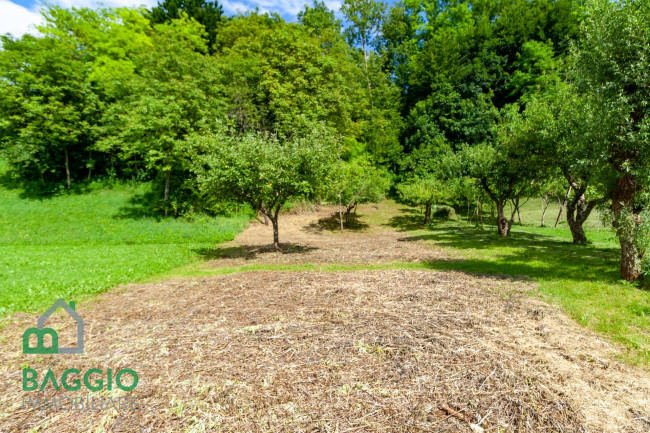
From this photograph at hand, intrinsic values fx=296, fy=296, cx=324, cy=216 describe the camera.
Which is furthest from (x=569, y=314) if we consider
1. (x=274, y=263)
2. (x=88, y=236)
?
(x=88, y=236)

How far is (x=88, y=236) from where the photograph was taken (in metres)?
22.0

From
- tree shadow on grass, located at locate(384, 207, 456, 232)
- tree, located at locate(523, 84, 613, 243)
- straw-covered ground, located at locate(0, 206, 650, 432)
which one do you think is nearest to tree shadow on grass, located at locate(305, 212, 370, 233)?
tree shadow on grass, located at locate(384, 207, 456, 232)

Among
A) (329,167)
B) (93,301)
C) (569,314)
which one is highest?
(329,167)

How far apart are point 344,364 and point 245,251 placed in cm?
1417

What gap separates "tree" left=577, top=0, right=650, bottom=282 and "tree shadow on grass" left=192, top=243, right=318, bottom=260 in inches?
554

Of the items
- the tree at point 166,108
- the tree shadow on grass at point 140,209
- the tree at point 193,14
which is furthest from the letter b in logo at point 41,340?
the tree at point 193,14

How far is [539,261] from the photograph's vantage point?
44.8 ft

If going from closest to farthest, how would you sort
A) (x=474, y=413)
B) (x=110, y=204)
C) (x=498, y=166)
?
1. (x=474, y=413)
2. (x=498, y=166)
3. (x=110, y=204)

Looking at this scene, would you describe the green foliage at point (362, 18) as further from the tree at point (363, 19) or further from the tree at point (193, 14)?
the tree at point (193, 14)

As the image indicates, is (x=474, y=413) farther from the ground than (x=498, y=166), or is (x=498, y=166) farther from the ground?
(x=498, y=166)

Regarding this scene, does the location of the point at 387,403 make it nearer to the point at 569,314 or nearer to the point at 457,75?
the point at 569,314

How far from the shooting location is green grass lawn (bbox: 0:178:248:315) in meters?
10.8

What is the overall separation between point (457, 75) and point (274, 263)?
147ft

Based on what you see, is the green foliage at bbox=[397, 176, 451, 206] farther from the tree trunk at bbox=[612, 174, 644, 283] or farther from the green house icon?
the green house icon
